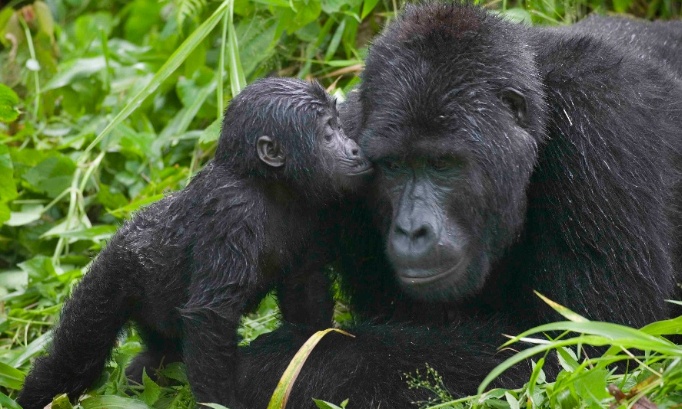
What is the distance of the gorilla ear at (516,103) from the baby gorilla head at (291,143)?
0.61 m

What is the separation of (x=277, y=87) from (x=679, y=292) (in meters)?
2.10

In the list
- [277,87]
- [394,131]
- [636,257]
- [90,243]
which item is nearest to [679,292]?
[636,257]

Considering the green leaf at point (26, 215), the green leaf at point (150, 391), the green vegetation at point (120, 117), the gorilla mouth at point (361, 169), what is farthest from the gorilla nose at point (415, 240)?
the green leaf at point (26, 215)

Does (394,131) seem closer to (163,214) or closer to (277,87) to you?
(277,87)

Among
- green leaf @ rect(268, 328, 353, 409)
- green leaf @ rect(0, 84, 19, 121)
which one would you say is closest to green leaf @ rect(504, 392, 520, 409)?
green leaf @ rect(268, 328, 353, 409)

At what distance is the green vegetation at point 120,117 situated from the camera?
5.61m

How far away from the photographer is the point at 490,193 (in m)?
4.23

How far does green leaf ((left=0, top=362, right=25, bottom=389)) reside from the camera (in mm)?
4984

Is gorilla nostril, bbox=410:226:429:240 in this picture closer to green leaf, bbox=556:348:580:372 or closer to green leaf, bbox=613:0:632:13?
green leaf, bbox=556:348:580:372

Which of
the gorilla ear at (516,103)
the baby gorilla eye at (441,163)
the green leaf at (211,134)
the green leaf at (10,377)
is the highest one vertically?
the gorilla ear at (516,103)

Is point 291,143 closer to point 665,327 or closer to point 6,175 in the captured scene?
point 665,327

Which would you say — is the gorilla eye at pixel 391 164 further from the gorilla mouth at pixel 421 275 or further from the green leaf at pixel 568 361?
the green leaf at pixel 568 361

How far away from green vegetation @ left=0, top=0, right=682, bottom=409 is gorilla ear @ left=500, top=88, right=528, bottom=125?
1.03 meters

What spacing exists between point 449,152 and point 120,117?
2.11 meters
